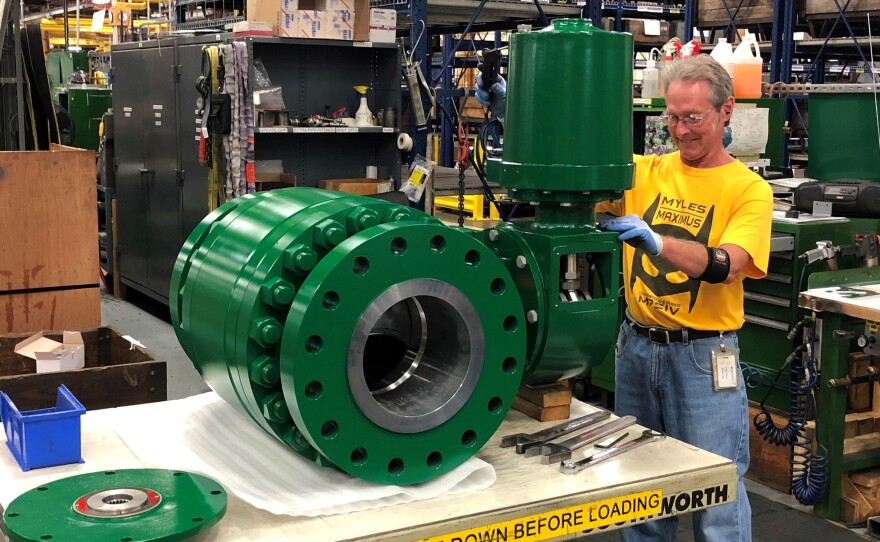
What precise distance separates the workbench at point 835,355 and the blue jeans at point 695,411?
3.42 ft

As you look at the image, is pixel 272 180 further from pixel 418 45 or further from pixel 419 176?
pixel 418 45

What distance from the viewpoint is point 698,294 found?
2188mm

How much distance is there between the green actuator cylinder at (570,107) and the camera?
4.99ft

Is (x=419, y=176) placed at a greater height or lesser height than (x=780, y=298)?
greater

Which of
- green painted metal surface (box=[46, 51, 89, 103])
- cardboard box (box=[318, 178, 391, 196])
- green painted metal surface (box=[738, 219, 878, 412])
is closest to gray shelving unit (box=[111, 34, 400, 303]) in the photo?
cardboard box (box=[318, 178, 391, 196])

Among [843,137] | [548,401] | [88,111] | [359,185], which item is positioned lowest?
[548,401]

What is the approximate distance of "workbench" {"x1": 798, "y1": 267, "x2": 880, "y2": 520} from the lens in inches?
123

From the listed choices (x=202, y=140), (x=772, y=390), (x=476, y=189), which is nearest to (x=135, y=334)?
(x=202, y=140)

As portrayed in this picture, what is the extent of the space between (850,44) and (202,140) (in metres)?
4.17

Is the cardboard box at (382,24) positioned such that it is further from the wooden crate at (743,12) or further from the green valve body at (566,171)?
the green valve body at (566,171)

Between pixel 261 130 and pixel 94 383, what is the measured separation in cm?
241

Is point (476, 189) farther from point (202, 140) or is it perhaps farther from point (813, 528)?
point (813, 528)

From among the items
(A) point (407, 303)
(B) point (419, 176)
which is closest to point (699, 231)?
(A) point (407, 303)

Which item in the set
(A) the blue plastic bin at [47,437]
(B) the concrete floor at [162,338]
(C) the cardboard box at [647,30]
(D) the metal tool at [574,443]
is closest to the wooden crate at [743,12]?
(C) the cardboard box at [647,30]
